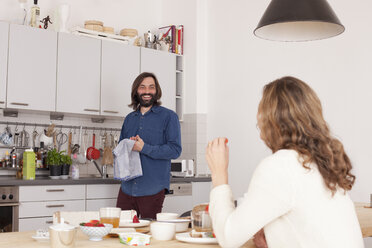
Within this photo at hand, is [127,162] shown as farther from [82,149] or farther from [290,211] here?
[290,211]

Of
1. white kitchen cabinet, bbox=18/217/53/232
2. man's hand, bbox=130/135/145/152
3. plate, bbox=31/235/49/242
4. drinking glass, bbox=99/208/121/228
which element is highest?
man's hand, bbox=130/135/145/152

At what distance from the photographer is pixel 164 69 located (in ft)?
17.5

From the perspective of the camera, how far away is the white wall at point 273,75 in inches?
167

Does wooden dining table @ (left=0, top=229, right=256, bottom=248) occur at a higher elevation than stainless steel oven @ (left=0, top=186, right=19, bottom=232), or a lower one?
higher

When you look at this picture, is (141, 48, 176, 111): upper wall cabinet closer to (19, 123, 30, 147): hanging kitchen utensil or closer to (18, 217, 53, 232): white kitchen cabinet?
(19, 123, 30, 147): hanging kitchen utensil

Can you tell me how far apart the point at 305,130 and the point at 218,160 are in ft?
0.99

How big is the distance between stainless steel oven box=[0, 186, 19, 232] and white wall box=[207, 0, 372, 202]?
2.20 m

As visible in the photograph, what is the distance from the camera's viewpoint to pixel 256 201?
53.7 inches

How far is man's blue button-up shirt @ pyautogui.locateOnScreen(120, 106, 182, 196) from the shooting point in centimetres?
379

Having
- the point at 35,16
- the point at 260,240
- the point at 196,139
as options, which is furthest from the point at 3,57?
the point at 260,240

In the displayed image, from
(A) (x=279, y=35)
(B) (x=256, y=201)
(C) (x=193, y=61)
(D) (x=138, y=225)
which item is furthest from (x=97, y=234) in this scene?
(C) (x=193, y=61)

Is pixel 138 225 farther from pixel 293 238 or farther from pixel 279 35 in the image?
pixel 279 35

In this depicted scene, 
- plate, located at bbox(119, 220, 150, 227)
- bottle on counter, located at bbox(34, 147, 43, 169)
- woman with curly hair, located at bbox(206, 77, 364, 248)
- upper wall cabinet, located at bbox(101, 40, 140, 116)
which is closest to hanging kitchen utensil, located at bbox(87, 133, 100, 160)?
upper wall cabinet, located at bbox(101, 40, 140, 116)

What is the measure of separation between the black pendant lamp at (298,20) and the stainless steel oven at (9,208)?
2292mm
